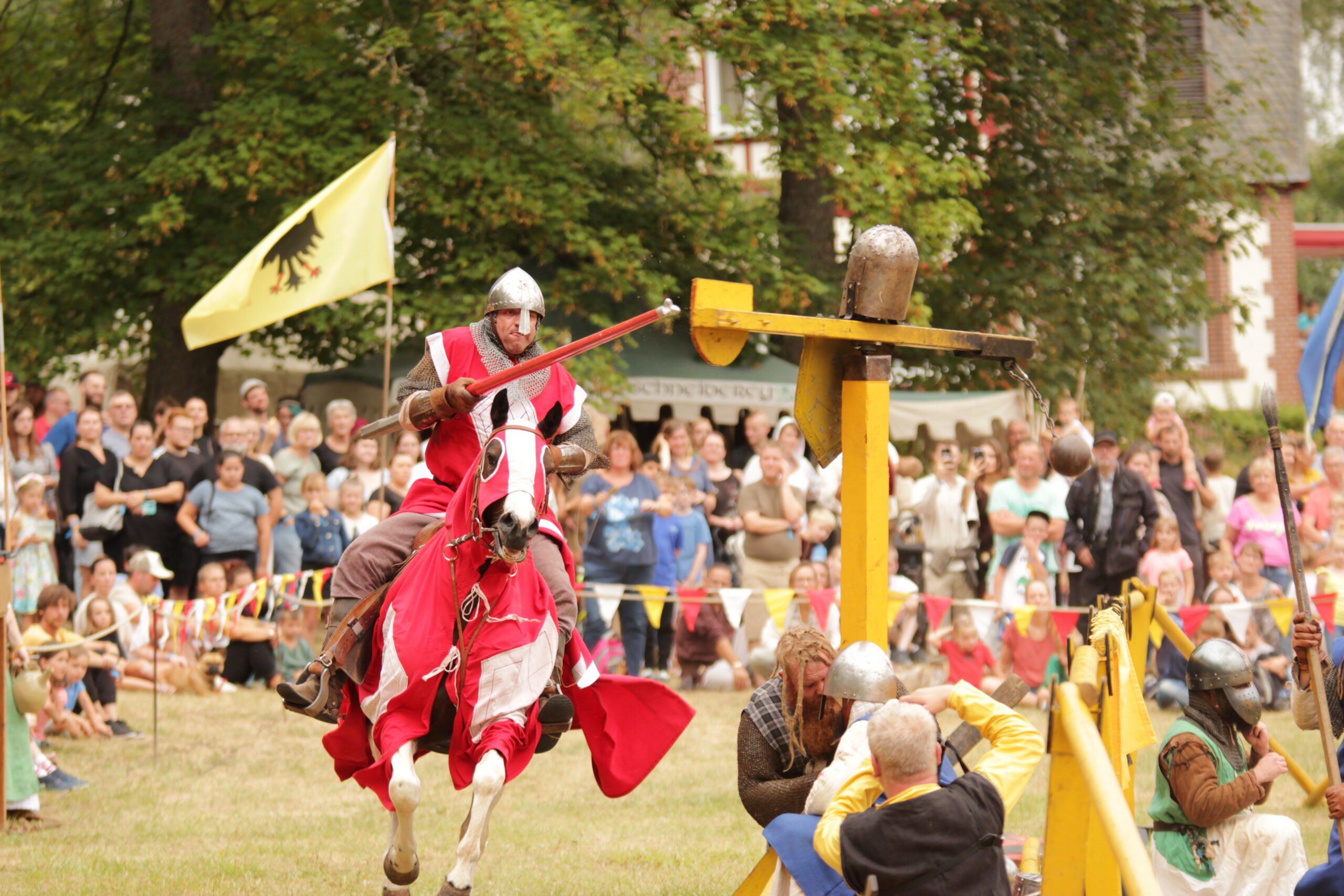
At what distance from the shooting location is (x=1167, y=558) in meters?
11.6

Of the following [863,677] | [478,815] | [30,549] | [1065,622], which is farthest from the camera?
[1065,622]

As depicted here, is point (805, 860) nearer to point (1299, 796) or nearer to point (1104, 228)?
point (1299, 796)

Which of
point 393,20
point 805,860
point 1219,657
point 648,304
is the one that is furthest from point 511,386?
point 393,20

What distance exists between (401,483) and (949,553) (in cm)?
440

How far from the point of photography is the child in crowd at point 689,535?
39.7 feet

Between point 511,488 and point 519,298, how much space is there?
976 millimetres

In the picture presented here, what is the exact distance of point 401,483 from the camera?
38.8ft

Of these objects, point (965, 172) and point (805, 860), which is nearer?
point (805, 860)

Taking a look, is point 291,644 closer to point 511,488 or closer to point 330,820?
point 330,820

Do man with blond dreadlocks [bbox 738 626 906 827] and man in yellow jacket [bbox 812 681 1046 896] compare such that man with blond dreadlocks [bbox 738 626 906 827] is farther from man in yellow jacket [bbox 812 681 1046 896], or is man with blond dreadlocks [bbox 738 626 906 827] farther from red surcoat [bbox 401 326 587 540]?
red surcoat [bbox 401 326 587 540]

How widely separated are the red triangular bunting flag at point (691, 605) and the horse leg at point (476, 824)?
625cm

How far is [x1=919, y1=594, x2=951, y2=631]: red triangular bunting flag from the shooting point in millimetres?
10922

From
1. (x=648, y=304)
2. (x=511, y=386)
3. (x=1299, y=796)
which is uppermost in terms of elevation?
(x=648, y=304)

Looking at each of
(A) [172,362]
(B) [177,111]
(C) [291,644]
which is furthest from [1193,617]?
(B) [177,111]
